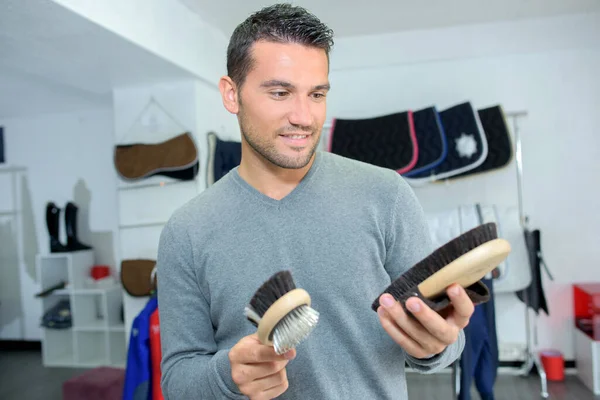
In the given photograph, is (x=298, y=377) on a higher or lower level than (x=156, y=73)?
lower

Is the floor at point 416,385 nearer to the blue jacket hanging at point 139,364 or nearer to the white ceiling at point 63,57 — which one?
the blue jacket hanging at point 139,364

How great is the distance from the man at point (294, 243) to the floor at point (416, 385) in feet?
7.76

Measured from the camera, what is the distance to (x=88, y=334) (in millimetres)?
4211

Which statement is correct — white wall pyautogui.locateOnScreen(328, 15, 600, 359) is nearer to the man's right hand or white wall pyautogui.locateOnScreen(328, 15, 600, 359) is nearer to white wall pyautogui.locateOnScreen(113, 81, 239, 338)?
white wall pyautogui.locateOnScreen(113, 81, 239, 338)

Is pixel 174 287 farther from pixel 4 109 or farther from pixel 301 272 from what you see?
pixel 4 109

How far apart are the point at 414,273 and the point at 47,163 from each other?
15.7 feet

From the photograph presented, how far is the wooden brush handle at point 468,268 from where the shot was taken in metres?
0.59

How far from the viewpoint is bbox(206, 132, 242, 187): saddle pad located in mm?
2912

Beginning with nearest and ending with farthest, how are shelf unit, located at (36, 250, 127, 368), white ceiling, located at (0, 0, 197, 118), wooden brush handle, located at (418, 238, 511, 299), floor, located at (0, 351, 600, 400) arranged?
wooden brush handle, located at (418, 238, 511, 299) < white ceiling, located at (0, 0, 197, 118) < floor, located at (0, 351, 600, 400) < shelf unit, located at (36, 250, 127, 368)

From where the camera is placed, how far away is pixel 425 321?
2.06 ft

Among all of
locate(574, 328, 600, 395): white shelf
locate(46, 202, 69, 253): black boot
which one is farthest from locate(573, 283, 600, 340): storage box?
locate(46, 202, 69, 253): black boot

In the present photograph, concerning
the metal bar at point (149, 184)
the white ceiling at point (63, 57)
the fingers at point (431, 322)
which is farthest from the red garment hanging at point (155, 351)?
the fingers at point (431, 322)

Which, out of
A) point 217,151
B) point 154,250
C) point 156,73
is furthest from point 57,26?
point 154,250

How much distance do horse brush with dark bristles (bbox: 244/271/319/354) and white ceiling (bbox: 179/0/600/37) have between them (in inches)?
95.2
